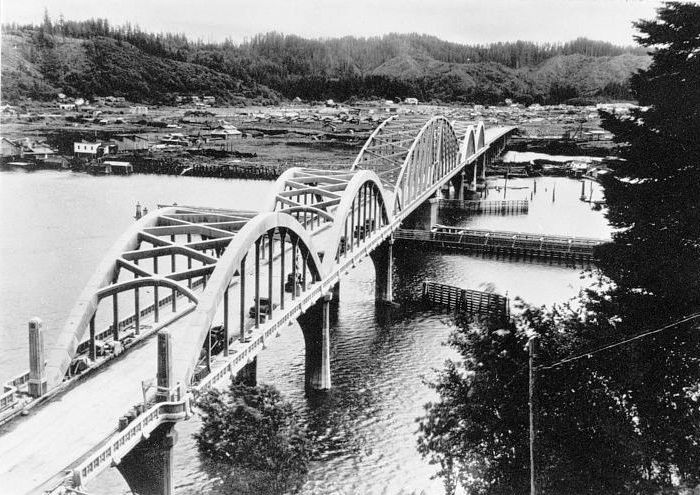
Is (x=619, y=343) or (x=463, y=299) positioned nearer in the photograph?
(x=619, y=343)

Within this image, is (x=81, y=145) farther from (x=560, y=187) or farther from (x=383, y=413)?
(x=383, y=413)

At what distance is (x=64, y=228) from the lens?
83.4 metres

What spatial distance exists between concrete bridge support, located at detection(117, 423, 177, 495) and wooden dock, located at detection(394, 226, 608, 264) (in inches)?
2271

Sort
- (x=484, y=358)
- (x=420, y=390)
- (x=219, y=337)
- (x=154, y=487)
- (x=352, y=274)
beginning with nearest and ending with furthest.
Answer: (x=484, y=358) → (x=154, y=487) → (x=219, y=337) → (x=420, y=390) → (x=352, y=274)

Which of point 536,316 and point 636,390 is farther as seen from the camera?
point 536,316

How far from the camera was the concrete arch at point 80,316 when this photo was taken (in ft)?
94.7

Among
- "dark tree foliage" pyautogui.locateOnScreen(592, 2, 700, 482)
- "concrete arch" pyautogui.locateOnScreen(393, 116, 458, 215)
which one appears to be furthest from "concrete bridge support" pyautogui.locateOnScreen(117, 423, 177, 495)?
"concrete arch" pyautogui.locateOnScreen(393, 116, 458, 215)

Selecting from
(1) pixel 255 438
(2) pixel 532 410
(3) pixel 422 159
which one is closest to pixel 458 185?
(3) pixel 422 159

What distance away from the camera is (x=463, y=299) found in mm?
58688

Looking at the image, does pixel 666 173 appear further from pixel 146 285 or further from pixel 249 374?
pixel 249 374

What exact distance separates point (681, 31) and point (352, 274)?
50599 mm

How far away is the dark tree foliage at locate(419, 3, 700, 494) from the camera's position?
73.8 ft

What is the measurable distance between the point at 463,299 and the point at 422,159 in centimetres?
3151

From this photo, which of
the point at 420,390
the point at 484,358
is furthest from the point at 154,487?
the point at 420,390
